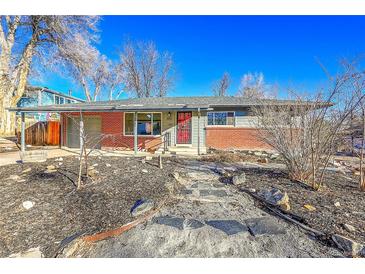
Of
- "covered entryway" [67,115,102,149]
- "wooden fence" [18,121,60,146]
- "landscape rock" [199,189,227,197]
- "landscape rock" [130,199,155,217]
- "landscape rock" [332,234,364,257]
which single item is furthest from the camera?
"wooden fence" [18,121,60,146]

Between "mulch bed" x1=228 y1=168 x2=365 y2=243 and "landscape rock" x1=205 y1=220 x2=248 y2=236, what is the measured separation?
960 millimetres

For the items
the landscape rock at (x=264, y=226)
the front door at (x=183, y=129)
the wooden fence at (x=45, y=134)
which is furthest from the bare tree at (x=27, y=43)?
the landscape rock at (x=264, y=226)

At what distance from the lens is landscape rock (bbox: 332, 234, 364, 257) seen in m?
2.08

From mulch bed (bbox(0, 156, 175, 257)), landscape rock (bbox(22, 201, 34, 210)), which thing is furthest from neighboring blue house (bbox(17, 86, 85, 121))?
landscape rock (bbox(22, 201, 34, 210))

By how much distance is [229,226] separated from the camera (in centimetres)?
261

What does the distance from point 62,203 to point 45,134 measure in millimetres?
10734

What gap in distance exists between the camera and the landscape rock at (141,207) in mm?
2857

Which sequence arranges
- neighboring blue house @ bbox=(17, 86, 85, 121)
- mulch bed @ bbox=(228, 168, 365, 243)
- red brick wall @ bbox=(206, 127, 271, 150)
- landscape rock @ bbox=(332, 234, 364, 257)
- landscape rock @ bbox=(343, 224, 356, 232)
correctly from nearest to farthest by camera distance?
landscape rock @ bbox=(332, 234, 364, 257), landscape rock @ bbox=(343, 224, 356, 232), mulch bed @ bbox=(228, 168, 365, 243), red brick wall @ bbox=(206, 127, 271, 150), neighboring blue house @ bbox=(17, 86, 85, 121)

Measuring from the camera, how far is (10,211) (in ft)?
9.91

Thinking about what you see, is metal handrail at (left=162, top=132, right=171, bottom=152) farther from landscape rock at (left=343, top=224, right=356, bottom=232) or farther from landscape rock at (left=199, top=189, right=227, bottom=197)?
landscape rock at (left=343, top=224, right=356, bottom=232)

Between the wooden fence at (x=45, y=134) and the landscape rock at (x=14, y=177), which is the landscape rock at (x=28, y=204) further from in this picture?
the wooden fence at (x=45, y=134)
